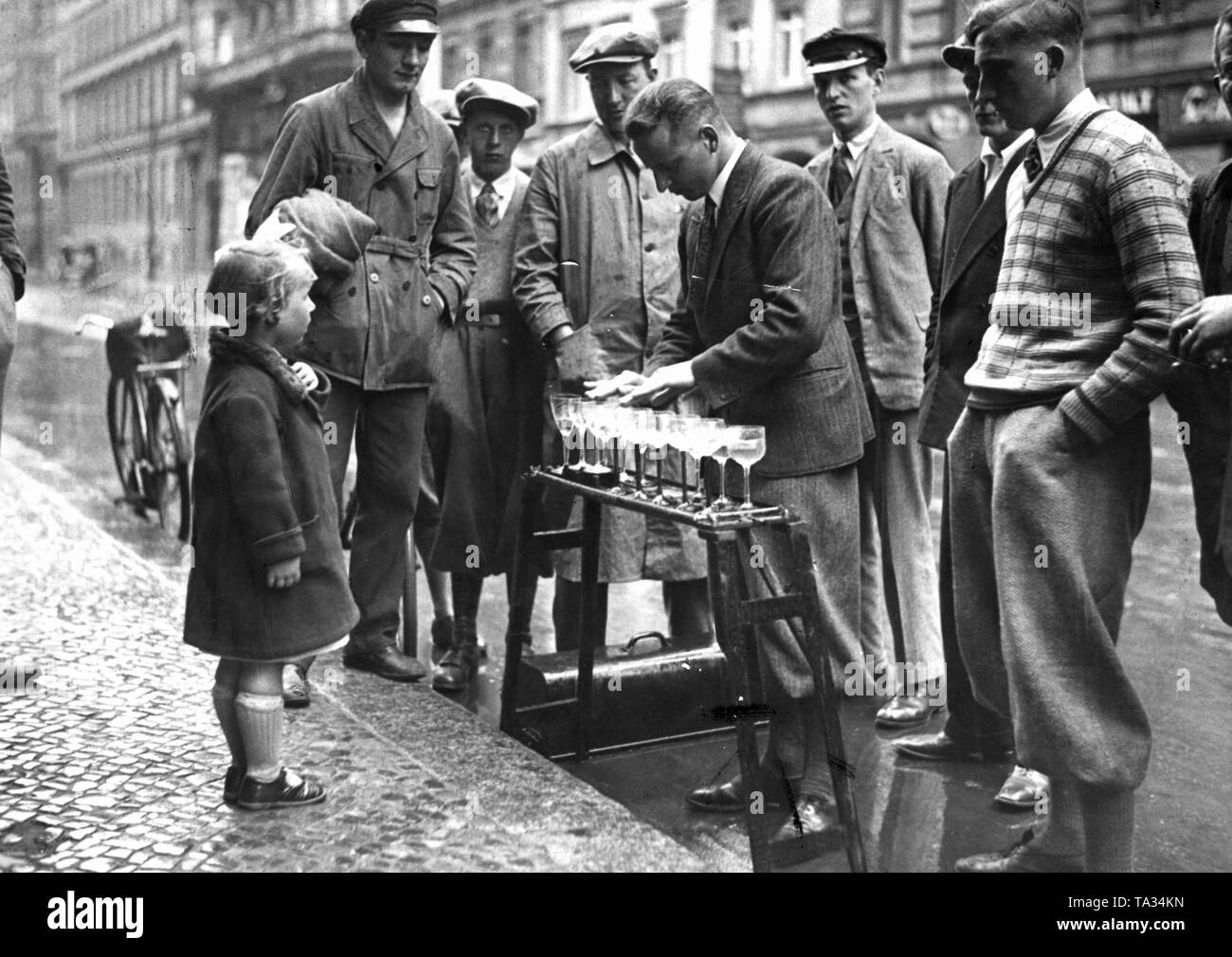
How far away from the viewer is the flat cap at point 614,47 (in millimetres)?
5305

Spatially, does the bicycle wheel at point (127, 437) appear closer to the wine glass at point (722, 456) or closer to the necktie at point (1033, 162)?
the wine glass at point (722, 456)

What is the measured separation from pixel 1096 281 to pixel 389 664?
9.35 feet

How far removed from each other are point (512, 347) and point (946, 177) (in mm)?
1780

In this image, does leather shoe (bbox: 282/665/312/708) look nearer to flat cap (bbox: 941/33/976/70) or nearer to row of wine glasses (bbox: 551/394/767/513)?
row of wine glasses (bbox: 551/394/767/513)

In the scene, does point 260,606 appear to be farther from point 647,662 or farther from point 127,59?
point 127,59

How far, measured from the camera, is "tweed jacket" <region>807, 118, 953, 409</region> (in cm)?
530

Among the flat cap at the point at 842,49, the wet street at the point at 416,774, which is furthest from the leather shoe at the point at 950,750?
the flat cap at the point at 842,49

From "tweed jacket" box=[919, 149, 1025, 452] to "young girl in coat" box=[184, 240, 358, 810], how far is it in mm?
1905

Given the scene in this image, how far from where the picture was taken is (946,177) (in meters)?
5.39

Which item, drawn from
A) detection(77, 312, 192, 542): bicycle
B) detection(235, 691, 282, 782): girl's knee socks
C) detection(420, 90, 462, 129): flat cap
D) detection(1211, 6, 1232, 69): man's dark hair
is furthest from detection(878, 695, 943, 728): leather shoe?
detection(77, 312, 192, 542): bicycle

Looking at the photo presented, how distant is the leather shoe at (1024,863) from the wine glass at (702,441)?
3.54 ft

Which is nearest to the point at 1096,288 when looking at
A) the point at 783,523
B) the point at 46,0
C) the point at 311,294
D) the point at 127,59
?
the point at 783,523
